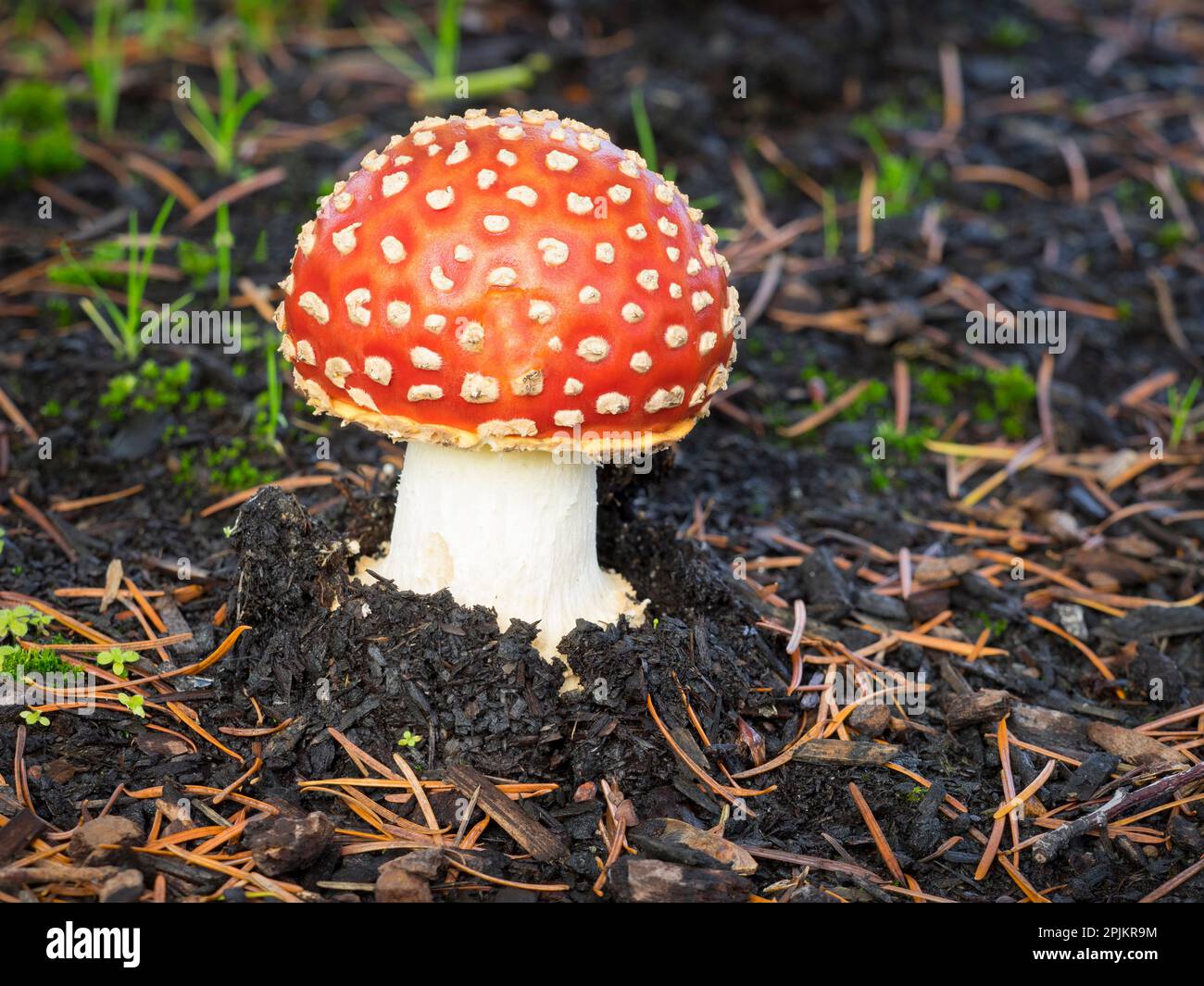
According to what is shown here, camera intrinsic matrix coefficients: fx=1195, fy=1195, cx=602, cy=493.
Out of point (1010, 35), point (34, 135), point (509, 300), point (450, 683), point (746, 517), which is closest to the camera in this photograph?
point (509, 300)

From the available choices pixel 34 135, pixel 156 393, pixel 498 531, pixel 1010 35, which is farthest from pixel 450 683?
pixel 1010 35

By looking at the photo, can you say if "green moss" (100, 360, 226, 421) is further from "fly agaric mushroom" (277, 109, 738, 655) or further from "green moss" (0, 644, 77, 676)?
"fly agaric mushroom" (277, 109, 738, 655)

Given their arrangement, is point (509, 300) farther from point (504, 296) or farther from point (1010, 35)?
point (1010, 35)

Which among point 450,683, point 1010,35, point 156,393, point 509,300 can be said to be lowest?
point 450,683

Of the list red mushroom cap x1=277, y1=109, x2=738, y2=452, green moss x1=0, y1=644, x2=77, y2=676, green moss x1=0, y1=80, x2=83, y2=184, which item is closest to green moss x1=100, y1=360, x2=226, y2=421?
green moss x1=0, y1=644, x2=77, y2=676

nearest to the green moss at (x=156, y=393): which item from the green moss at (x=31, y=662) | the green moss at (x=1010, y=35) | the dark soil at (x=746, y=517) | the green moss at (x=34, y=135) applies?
the dark soil at (x=746, y=517)

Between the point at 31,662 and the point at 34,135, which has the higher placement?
the point at 34,135

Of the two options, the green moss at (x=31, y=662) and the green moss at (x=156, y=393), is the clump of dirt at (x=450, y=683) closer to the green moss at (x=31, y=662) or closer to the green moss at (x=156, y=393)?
the green moss at (x=31, y=662)
